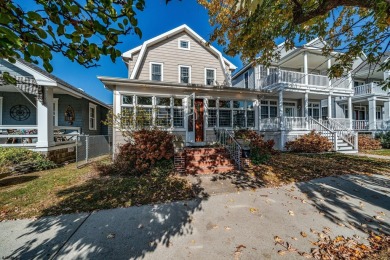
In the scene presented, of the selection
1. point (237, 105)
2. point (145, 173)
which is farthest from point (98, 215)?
→ point (237, 105)

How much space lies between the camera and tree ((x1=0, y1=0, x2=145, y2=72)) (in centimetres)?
150

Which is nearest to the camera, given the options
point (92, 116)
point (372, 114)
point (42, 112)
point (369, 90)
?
point (42, 112)

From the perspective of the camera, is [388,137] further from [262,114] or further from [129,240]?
[129,240]

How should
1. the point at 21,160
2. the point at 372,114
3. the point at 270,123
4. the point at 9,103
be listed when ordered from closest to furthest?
the point at 21,160 → the point at 9,103 → the point at 270,123 → the point at 372,114

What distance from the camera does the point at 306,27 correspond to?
6.27 m

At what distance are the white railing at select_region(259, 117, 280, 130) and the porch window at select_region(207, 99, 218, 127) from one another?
5.08 metres

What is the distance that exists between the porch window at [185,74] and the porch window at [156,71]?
55.5 inches

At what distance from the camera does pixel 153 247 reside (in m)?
2.81

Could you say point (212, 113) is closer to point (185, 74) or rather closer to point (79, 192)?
point (185, 74)

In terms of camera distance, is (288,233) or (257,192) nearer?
(288,233)

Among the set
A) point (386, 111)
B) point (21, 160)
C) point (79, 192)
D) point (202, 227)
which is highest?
point (386, 111)

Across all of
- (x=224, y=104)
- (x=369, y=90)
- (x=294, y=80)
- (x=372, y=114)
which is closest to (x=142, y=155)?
(x=224, y=104)

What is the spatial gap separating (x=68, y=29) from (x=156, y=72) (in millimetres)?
11036

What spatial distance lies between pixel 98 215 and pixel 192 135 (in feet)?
23.2
